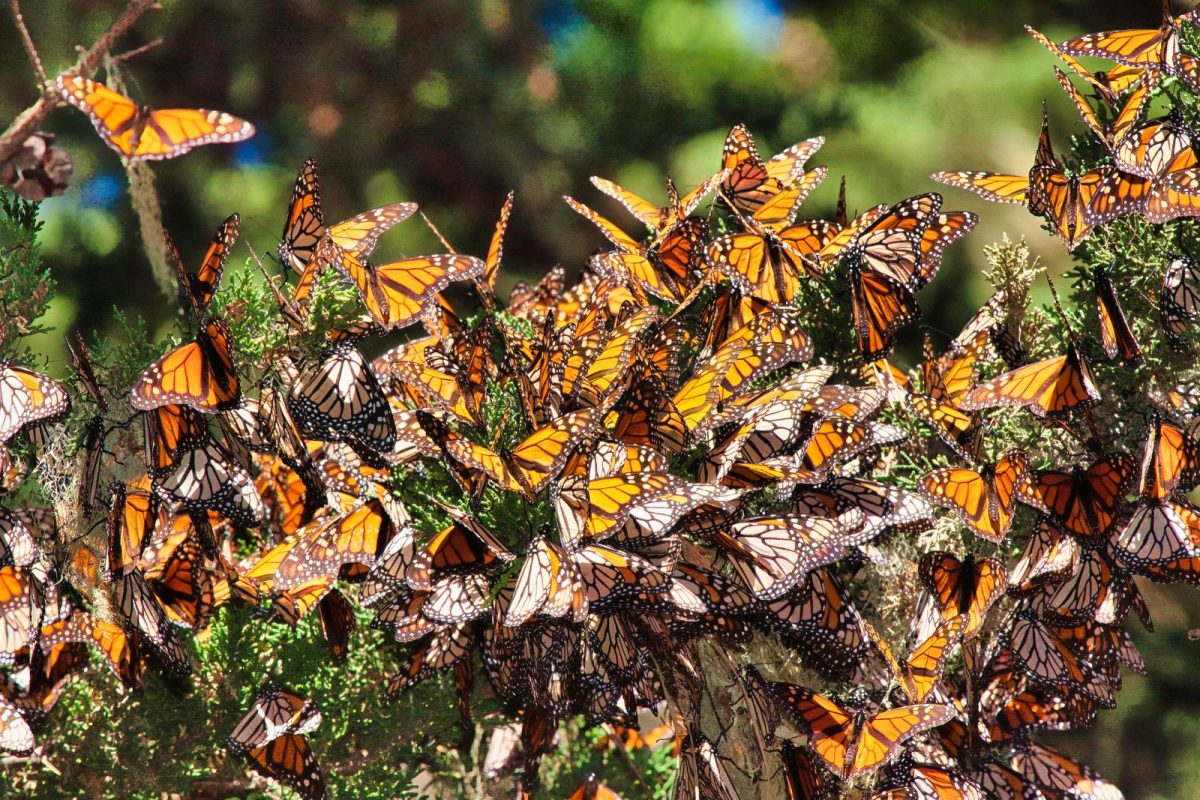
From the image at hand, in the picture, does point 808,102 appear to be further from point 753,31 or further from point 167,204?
point 167,204

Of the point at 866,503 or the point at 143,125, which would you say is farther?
the point at 866,503

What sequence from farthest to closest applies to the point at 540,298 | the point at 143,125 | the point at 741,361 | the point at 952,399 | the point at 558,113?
the point at 558,113
the point at 540,298
the point at 952,399
the point at 741,361
the point at 143,125

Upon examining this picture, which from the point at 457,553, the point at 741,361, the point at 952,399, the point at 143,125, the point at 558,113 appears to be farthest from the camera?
the point at 558,113

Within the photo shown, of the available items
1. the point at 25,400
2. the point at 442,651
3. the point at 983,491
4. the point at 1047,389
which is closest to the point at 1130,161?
the point at 1047,389

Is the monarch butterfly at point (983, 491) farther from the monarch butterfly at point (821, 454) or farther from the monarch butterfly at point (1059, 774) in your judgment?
the monarch butterfly at point (1059, 774)

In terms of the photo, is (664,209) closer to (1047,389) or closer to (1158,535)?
(1047,389)

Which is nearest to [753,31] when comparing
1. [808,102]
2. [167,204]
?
[808,102]
